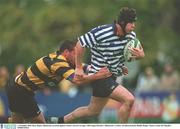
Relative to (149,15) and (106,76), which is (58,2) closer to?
(149,15)

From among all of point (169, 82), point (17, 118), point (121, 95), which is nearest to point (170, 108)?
point (169, 82)

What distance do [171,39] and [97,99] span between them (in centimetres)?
1967

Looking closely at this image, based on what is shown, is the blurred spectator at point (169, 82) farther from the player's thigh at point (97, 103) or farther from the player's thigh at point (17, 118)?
the player's thigh at point (17, 118)

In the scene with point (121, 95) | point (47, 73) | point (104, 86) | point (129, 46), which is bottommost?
point (121, 95)

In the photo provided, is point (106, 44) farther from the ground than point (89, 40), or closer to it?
closer to it

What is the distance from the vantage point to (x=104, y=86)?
1349 cm

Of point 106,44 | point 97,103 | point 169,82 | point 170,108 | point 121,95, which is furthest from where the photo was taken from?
point 169,82

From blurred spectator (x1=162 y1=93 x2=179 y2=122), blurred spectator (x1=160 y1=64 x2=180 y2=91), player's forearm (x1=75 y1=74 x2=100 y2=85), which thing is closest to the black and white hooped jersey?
player's forearm (x1=75 y1=74 x2=100 y2=85)

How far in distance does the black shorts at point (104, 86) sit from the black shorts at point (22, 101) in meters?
1.04

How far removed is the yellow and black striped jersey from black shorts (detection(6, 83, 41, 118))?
11 cm

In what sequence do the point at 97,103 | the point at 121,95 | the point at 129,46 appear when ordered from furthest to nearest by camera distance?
the point at 97,103 → the point at 121,95 → the point at 129,46

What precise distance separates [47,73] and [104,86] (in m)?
0.98

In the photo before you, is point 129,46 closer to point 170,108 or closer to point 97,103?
point 97,103

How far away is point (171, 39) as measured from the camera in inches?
1304
